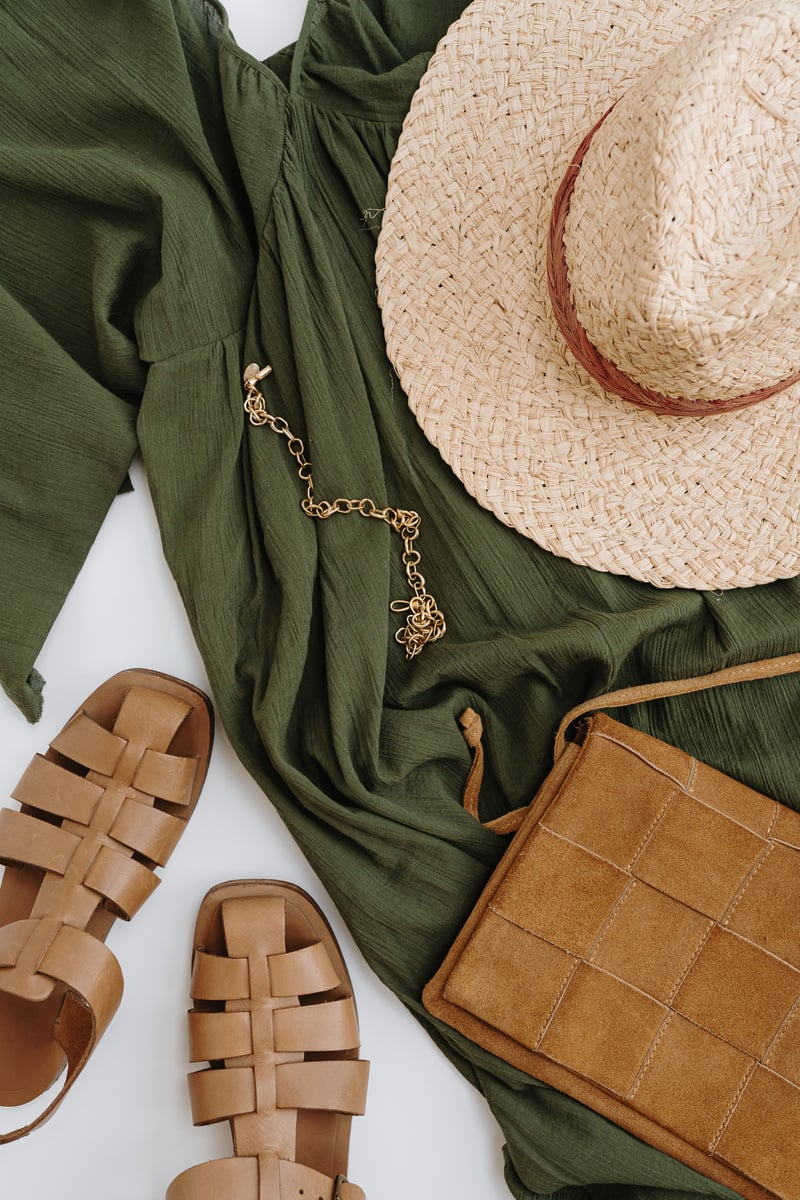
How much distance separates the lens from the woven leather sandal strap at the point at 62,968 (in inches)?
32.9

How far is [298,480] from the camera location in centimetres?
95

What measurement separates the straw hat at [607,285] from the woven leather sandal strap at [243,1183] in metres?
0.67

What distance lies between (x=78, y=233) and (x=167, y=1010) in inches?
32.4

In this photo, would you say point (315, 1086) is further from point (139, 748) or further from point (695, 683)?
point (695, 683)

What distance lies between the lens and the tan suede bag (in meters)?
0.86

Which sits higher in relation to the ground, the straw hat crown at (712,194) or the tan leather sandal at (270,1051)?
the straw hat crown at (712,194)

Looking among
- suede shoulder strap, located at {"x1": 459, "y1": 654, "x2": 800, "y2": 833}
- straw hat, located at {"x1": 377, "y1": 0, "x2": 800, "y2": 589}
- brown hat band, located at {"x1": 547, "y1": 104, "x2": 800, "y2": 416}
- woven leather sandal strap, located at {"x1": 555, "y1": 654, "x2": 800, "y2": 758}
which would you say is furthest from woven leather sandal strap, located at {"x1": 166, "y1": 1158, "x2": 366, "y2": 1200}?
brown hat band, located at {"x1": 547, "y1": 104, "x2": 800, "y2": 416}

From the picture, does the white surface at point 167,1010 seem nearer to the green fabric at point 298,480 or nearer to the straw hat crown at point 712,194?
the green fabric at point 298,480

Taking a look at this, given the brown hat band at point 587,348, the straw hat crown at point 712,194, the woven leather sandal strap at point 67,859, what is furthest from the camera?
the woven leather sandal strap at point 67,859

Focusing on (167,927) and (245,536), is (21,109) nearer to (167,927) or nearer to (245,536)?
(245,536)

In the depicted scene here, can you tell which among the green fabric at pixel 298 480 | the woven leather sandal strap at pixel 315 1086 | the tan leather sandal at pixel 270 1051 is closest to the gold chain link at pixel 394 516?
the green fabric at pixel 298 480

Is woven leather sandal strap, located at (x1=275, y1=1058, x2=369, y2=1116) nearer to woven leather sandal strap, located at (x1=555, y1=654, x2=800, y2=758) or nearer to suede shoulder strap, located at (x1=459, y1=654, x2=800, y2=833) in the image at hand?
suede shoulder strap, located at (x1=459, y1=654, x2=800, y2=833)

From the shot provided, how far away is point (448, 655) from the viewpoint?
37.0 inches

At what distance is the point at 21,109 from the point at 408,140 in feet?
1.32
